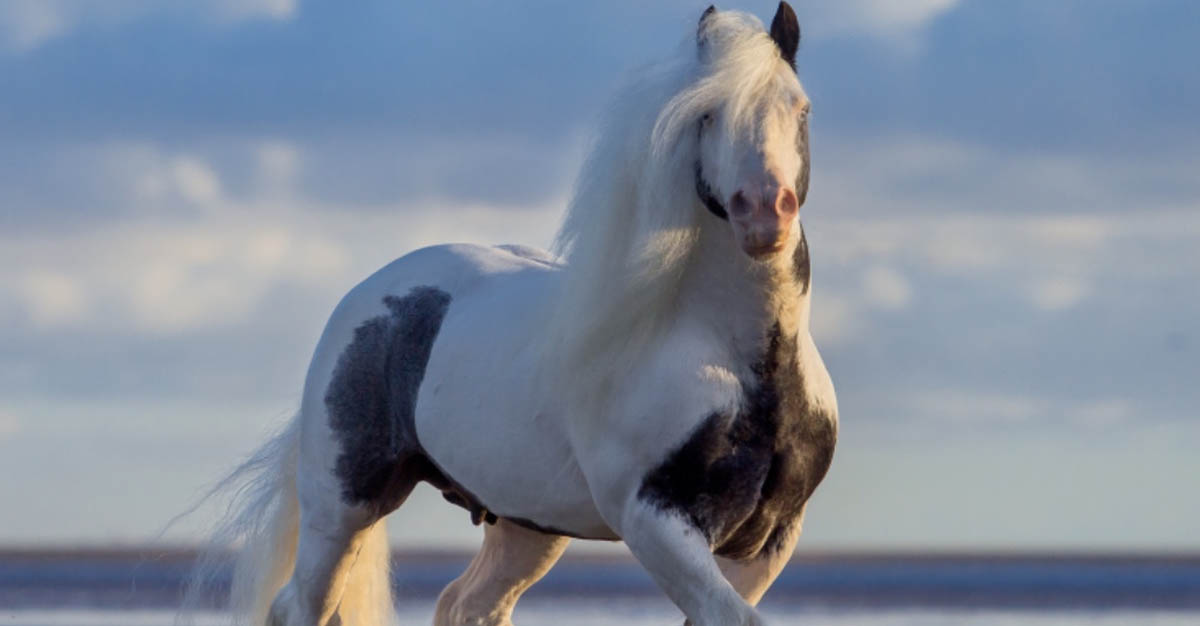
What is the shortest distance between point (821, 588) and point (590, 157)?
14.1m

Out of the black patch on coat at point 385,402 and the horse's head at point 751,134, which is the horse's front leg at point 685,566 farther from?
the black patch on coat at point 385,402

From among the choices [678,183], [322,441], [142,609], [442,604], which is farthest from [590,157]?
[142,609]

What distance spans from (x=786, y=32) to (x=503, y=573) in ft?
8.13

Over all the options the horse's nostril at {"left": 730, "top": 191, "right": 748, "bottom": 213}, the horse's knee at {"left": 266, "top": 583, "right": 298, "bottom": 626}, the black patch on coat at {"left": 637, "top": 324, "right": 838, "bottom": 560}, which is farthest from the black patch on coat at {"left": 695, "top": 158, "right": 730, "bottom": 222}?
the horse's knee at {"left": 266, "top": 583, "right": 298, "bottom": 626}

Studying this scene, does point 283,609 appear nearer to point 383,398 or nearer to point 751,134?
point 383,398

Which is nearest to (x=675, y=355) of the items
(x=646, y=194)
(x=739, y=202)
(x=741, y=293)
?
(x=741, y=293)

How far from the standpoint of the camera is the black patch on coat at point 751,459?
19.4ft

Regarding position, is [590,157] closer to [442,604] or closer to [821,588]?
[442,604]

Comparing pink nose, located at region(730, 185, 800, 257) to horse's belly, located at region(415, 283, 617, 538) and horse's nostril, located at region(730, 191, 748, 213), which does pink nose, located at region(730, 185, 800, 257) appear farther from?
horse's belly, located at region(415, 283, 617, 538)

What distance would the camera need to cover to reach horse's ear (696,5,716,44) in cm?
609

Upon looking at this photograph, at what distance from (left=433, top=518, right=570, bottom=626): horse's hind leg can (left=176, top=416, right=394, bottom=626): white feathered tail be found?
16.4 inches

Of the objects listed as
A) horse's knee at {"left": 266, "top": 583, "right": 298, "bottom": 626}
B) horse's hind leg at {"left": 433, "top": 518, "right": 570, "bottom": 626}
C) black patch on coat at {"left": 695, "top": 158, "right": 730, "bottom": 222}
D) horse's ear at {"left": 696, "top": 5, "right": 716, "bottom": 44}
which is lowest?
horse's knee at {"left": 266, "top": 583, "right": 298, "bottom": 626}

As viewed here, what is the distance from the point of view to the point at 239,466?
8.23 metres

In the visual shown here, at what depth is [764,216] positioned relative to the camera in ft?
18.2
